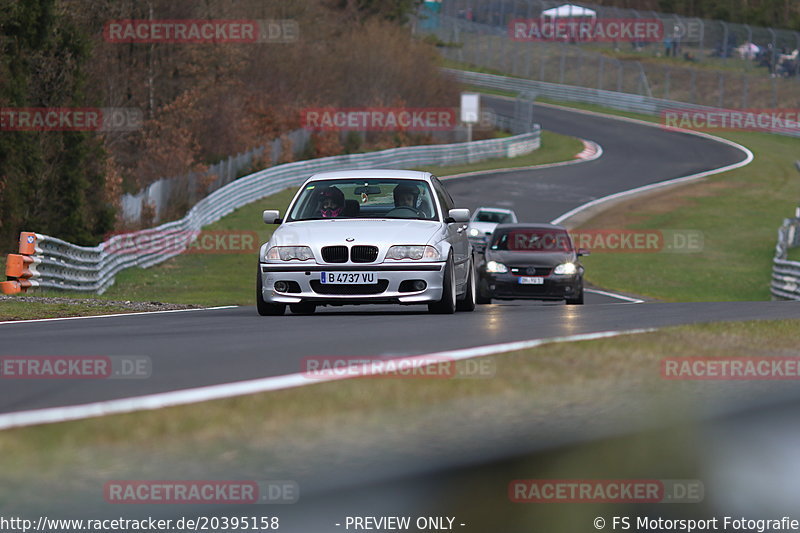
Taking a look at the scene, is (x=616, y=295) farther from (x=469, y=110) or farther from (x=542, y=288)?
(x=469, y=110)

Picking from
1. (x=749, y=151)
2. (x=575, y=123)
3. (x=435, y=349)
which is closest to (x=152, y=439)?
(x=435, y=349)

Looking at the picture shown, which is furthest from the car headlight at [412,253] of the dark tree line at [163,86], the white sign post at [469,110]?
the white sign post at [469,110]

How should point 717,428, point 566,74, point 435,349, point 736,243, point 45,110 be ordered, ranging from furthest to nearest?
point 566,74 → point 736,243 → point 45,110 → point 435,349 → point 717,428

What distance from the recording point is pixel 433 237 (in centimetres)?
1278

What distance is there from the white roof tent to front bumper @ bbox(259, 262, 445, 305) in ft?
298

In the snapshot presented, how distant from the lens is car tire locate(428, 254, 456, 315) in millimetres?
12797

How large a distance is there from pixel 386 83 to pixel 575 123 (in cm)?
1494

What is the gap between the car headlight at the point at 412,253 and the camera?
41.2ft

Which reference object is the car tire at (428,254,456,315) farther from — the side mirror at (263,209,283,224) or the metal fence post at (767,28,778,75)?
the metal fence post at (767,28,778,75)

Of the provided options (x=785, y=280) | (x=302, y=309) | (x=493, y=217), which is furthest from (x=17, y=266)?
(x=493, y=217)

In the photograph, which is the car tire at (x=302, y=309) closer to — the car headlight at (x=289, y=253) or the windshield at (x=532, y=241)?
the car headlight at (x=289, y=253)

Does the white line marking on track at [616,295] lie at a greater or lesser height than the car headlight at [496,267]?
lesser

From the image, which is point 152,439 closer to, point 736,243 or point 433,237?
point 433,237

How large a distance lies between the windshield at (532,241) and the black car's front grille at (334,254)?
8937mm
